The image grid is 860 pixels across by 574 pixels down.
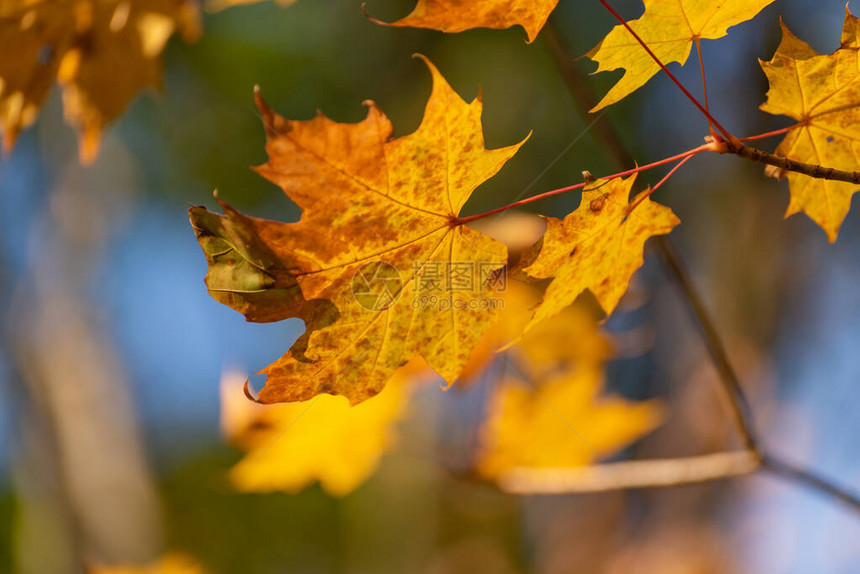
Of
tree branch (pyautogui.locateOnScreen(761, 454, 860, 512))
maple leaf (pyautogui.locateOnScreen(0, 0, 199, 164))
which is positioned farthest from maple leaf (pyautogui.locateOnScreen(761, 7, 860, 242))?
maple leaf (pyautogui.locateOnScreen(0, 0, 199, 164))

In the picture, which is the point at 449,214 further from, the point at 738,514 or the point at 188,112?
the point at 188,112

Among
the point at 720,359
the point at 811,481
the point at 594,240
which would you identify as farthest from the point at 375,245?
the point at 811,481

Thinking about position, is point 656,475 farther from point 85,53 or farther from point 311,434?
point 85,53

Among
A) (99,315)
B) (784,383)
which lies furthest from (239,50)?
(784,383)

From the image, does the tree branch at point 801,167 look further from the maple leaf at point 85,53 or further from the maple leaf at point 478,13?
the maple leaf at point 85,53

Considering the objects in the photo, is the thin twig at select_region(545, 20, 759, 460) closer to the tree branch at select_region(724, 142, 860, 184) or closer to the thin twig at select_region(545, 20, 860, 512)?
the thin twig at select_region(545, 20, 860, 512)
